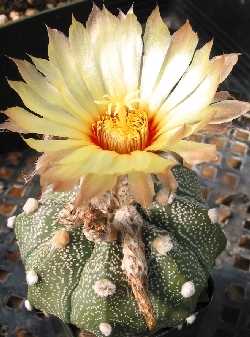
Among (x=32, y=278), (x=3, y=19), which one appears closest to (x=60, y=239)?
(x=32, y=278)

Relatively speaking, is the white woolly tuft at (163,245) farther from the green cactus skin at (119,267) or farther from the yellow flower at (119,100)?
the yellow flower at (119,100)

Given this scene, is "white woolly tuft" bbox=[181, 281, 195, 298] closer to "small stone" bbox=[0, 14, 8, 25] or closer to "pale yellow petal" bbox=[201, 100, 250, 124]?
"pale yellow petal" bbox=[201, 100, 250, 124]

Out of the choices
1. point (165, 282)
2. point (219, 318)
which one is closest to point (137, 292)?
point (165, 282)

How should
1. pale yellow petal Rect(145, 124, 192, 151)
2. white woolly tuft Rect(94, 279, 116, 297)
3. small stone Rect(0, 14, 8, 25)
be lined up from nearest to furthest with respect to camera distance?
pale yellow petal Rect(145, 124, 192, 151), white woolly tuft Rect(94, 279, 116, 297), small stone Rect(0, 14, 8, 25)

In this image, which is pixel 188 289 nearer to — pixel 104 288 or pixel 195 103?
pixel 104 288

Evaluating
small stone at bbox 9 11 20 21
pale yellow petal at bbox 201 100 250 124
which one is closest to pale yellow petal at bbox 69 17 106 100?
pale yellow petal at bbox 201 100 250 124

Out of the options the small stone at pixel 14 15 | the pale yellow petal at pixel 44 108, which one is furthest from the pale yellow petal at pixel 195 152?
the small stone at pixel 14 15

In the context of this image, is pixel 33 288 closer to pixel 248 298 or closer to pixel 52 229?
pixel 52 229
